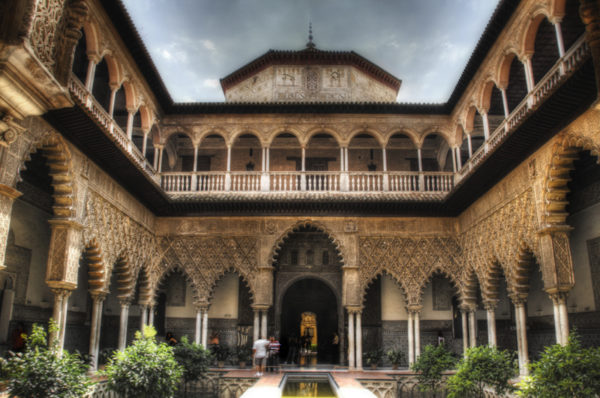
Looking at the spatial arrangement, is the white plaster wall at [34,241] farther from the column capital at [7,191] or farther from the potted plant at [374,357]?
the potted plant at [374,357]

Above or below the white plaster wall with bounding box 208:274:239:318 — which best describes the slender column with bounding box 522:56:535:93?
above

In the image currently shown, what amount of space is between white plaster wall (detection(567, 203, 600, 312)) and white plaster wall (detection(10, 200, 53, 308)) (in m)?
12.8

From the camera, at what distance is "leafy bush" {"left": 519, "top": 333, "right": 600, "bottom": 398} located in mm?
6195

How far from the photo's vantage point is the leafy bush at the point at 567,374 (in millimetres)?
6195

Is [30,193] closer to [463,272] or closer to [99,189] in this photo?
[99,189]

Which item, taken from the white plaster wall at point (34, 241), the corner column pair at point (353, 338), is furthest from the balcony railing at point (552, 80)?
the white plaster wall at point (34, 241)

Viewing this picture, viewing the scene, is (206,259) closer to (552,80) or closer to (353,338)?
(353,338)

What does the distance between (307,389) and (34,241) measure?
24.0ft

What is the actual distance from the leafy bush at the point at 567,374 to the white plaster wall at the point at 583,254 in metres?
4.99

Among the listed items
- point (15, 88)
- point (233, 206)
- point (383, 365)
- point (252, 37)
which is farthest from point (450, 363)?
point (252, 37)

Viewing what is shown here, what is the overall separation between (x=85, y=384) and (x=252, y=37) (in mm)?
14935

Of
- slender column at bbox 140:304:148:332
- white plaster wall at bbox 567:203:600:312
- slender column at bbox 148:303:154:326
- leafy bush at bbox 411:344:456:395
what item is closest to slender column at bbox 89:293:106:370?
slender column at bbox 140:304:148:332

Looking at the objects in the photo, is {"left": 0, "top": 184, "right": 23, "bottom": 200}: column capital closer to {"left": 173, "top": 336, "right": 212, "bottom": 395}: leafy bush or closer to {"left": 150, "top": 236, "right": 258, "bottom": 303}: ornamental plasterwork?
{"left": 173, "top": 336, "right": 212, "bottom": 395}: leafy bush

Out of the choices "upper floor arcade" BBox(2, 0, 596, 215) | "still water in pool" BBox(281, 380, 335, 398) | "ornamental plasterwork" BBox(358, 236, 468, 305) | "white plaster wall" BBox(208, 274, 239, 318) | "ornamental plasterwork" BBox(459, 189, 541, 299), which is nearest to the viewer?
"upper floor arcade" BBox(2, 0, 596, 215)
